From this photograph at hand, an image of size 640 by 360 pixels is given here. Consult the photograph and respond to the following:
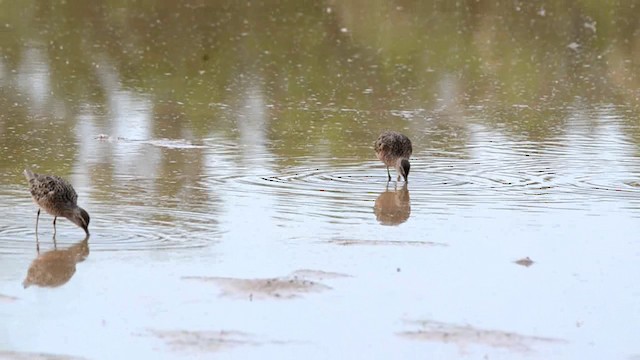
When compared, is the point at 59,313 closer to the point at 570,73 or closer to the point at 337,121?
the point at 337,121

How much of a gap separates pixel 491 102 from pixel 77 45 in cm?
831

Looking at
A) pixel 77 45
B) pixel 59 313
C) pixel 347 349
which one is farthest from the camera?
pixel 77 45

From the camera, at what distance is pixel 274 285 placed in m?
9.30

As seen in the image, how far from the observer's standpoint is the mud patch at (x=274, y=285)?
9086mm

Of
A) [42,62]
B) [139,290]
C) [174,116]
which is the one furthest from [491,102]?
[139,290]

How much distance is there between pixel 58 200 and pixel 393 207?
3105mm

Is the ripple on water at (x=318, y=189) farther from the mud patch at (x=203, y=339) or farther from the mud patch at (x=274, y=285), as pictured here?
the mud patch at (x=203, y=339)

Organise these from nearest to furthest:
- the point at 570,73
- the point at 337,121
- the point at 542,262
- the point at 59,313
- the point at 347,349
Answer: the point at 347,349 → the point at 59,313 → the point at 542,262 → the point at 337,121 → the point at 570,73

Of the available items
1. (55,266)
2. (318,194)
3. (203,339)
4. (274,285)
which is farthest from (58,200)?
(203,339)

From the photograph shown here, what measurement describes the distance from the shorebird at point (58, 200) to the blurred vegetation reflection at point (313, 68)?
2.43 metres

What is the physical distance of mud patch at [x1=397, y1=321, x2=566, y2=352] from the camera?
8.11 meters

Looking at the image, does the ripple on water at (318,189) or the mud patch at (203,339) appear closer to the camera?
the mud patch at (203,339)

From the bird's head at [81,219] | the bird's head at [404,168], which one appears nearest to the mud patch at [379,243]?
the bird's head at [81,219]

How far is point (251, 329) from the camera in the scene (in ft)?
Result: 27.3
